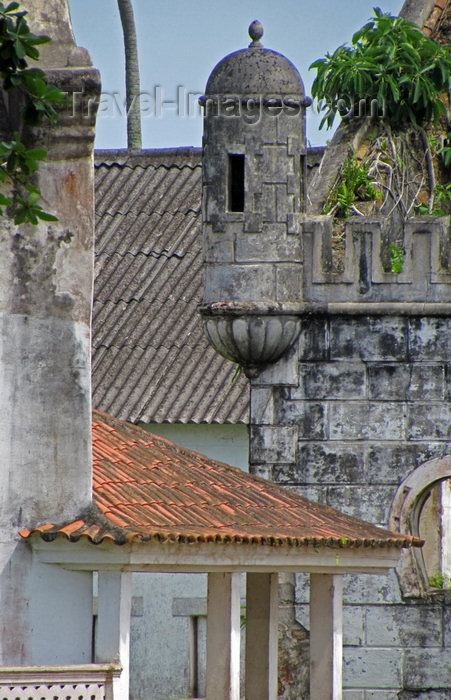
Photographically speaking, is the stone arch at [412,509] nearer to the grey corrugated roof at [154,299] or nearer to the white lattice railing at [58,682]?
the grey corrugated roof at [154,299]

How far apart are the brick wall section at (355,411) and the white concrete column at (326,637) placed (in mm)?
2211

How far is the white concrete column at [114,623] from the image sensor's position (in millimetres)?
9039

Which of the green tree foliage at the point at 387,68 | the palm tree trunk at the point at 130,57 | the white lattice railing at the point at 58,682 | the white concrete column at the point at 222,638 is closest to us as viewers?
the white lattice railing at the point at 58,682

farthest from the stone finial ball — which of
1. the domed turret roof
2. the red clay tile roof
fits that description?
the red clay tile roof

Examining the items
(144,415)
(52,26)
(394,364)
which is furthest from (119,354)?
(52,26)

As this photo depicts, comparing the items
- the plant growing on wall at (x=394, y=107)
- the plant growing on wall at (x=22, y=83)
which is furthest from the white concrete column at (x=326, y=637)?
A: the plant growing on wall at (x=394, y=107)

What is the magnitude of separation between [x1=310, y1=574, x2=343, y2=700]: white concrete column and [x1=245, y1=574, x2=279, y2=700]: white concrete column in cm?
69

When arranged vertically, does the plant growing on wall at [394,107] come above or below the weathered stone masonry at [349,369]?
above

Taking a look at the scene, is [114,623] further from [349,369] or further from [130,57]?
[130,57]

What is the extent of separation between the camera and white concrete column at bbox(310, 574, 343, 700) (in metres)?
11.4

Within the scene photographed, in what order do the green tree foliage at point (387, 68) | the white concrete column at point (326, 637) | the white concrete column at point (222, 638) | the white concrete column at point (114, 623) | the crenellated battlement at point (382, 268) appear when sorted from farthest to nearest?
1. the green tree foliage at point (387, 68)
2. the crenellated battlement at point (382, 268)
3. the white concrete column at point (326, 637)
4. the white concrete column at point (222, 638)
5. the white concrete column at point (114, 623)

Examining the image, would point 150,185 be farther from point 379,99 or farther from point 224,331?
point 224,331

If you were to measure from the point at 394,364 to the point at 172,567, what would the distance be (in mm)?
4928

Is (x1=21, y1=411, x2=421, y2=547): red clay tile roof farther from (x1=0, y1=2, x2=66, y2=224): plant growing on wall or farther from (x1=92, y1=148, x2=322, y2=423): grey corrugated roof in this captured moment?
(x1=92, y1=148, x2=322, y2=423): grey corrugated roof
